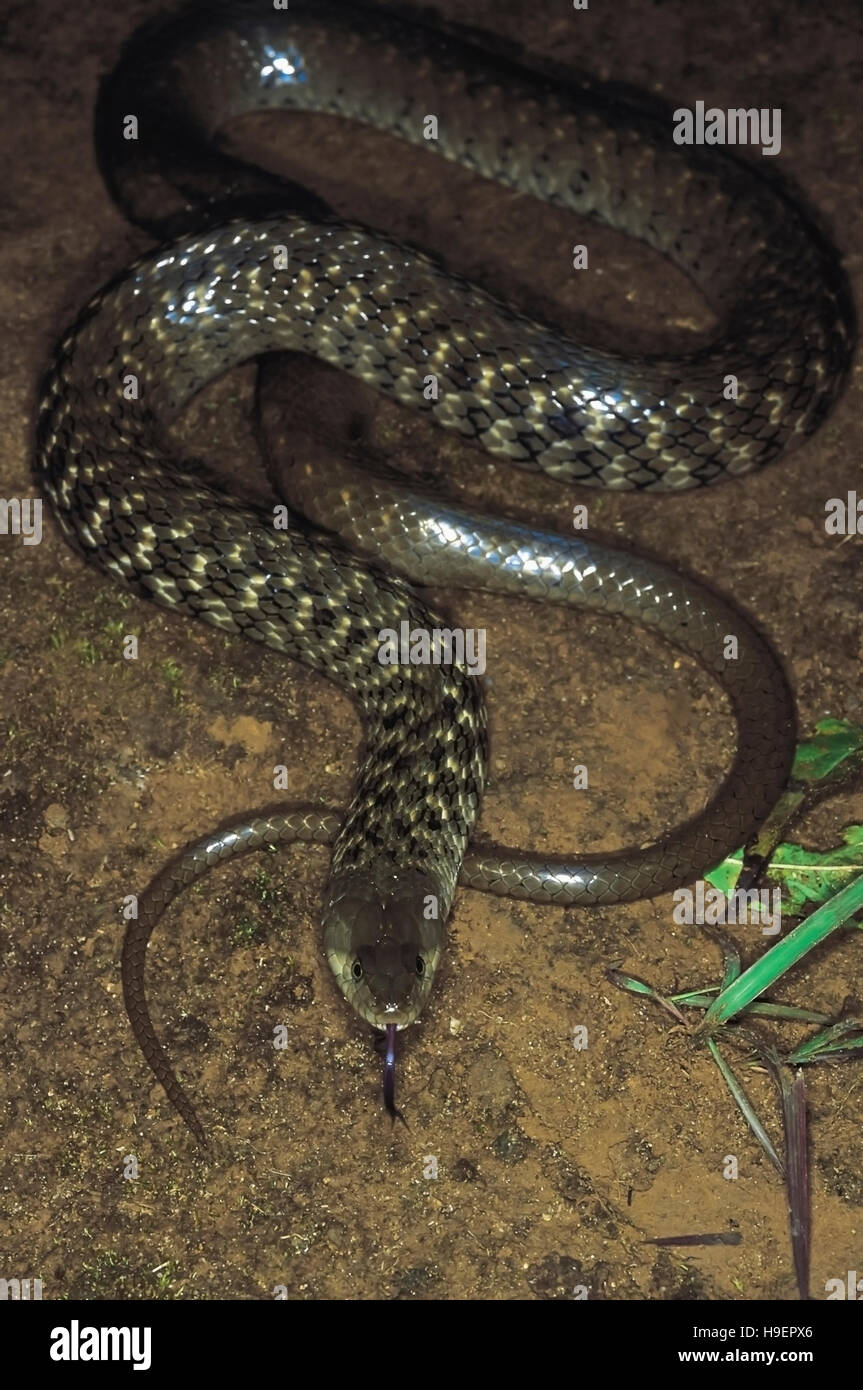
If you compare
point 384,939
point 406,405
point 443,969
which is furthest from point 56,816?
point 406,405

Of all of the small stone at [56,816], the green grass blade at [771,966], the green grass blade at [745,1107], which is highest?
the small stone at [56,816]

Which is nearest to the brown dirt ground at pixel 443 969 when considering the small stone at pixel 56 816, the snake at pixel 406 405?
the small stone at pixel 56 816

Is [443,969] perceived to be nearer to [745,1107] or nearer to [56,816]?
[745,1107]

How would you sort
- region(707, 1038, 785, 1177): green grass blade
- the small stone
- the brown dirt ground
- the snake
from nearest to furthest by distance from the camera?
the brown dirt ground < region(707, 1038, 785, 1177): green grass blade < the snake < the small stone

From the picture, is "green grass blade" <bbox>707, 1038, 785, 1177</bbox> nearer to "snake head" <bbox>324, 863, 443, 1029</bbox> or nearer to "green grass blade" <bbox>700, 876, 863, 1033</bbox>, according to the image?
"green grass blade" <bbox>700, 876, 863, 1033</bbox>

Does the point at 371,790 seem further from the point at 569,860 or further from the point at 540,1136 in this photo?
the point at 540,1136

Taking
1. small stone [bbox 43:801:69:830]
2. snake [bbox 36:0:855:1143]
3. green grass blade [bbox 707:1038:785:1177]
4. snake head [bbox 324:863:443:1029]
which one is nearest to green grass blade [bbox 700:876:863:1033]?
green grass blade [bbox 707:1038:785:1177]

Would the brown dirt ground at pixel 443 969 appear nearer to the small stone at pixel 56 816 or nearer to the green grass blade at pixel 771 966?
the small stone at pixel 56 816
